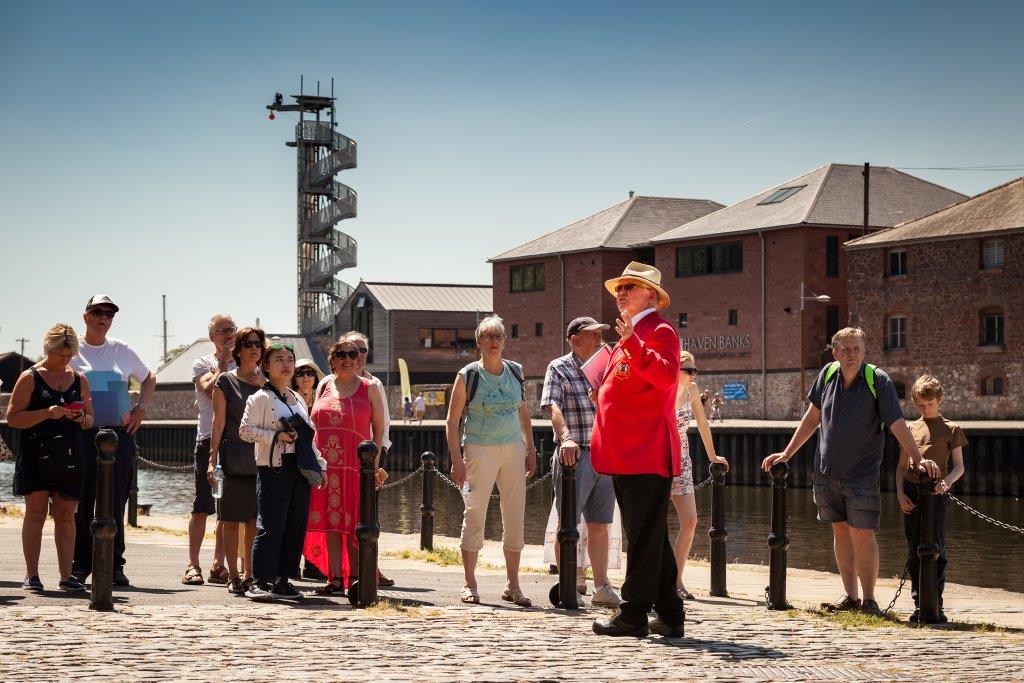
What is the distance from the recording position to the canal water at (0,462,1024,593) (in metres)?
20.8

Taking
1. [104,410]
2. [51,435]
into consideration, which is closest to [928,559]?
[104,410]

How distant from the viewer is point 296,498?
9.01 m

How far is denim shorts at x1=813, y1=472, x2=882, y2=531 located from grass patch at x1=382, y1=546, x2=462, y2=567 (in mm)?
4446

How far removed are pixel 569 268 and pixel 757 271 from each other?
12.1 meters

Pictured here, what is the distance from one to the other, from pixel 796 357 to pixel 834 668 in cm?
5153

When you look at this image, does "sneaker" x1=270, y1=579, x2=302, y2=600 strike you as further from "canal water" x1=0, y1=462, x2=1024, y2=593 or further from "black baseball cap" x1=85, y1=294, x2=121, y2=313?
"canal water" x1=0, y1=462, x2=1024, y2=593

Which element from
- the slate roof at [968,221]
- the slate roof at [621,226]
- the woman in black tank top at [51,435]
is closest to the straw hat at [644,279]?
the woman in black tank top at [51,435]

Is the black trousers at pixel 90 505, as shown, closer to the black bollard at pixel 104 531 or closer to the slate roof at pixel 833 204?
the black bollard at pixel 104 531

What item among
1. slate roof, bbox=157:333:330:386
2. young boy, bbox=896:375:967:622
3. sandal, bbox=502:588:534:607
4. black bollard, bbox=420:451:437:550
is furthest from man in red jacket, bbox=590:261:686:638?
slate roof, bbox=157:333:330:386

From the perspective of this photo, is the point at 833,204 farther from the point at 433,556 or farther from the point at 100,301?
the point at 100,301

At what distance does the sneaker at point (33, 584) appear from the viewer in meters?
8.81

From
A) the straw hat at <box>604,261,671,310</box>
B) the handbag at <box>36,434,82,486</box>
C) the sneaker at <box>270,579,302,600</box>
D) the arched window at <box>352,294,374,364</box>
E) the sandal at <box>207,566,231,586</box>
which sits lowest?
the sandal at <box>207,566,231,586</box>

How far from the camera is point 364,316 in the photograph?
81938mm

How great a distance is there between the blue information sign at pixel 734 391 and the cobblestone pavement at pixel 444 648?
51141 mm
